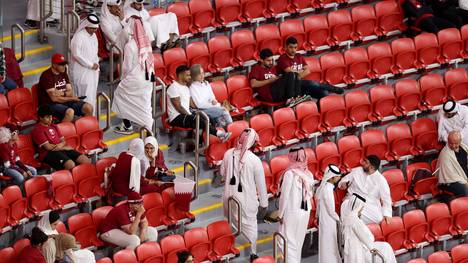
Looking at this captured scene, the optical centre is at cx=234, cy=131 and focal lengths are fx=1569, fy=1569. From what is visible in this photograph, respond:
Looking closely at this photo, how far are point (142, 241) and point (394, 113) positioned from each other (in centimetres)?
460

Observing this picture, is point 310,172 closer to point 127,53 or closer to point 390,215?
point 390,215

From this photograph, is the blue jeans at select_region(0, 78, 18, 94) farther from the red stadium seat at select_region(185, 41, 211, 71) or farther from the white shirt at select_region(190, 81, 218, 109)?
the red stadium seat at select_region(185, 41, 211, 71)

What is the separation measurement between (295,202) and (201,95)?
181 cm

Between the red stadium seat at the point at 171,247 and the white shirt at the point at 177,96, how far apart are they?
6.71 ft

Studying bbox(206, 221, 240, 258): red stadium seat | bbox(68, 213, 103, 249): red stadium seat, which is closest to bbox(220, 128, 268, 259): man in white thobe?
bbox(206, 221, 240, 258): red stadium seat

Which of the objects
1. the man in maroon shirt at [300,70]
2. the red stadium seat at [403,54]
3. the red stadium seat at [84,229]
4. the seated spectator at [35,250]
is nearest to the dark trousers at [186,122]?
the man in maroon shirt at [300,70]

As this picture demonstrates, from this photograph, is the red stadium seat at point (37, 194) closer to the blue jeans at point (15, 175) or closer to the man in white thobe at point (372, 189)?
the blue jeans at point (15, 175)

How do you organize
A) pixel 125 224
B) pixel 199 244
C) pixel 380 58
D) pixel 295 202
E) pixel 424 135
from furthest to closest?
pixel 380 58
pixel 424 135
pixel 295 202
pixel 199 244
pixel 125 224

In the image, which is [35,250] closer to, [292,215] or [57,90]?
[57,90]

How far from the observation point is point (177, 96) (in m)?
17.5

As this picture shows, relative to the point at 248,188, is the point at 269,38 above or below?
above

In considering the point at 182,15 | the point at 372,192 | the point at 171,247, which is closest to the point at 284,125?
the point at 372,192

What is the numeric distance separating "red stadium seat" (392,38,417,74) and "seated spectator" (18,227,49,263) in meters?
6.65

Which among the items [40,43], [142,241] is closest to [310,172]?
[142,241]
